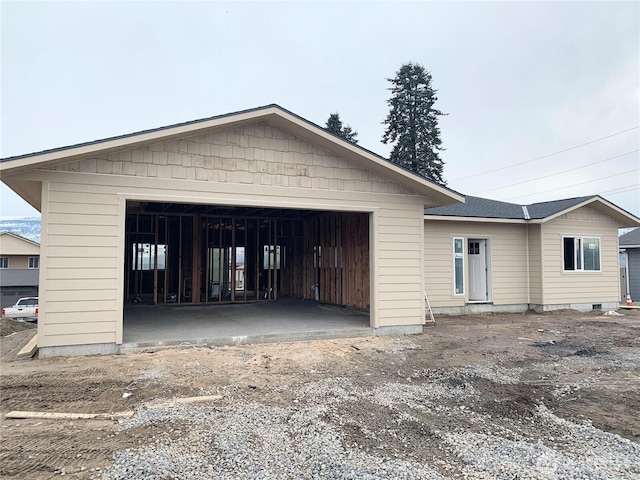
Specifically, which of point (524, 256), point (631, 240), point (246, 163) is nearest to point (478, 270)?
point (524, 256)

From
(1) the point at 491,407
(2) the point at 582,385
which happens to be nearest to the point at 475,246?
(2) the point at 582,385

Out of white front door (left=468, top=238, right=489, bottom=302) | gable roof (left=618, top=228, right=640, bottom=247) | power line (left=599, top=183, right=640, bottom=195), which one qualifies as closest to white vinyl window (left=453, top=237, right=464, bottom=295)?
white front door (left=468, top=238, right=489, bottom=302)

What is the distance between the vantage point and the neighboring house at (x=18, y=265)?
28.8m

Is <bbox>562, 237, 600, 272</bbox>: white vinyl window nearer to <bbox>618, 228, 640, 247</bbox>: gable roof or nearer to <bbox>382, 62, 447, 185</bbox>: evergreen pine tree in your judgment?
<bbox>618, 228, 640, 247</bbox>: gable roof

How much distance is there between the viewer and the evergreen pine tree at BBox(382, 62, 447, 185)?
1209 inches

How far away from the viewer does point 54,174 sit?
6.21 m

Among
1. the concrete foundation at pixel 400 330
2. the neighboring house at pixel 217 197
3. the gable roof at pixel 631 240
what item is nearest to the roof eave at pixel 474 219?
the neighboring house at pixel 217 197

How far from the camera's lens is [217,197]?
286 inches

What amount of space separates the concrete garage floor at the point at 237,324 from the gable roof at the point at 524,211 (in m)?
4.11

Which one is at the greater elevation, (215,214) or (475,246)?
(215,214)

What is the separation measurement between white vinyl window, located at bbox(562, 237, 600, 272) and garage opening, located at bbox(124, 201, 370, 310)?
737 cm

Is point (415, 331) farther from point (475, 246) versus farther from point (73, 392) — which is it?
point (73, 392)

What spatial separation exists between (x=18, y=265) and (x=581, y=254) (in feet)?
136

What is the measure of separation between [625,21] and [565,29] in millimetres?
1833
